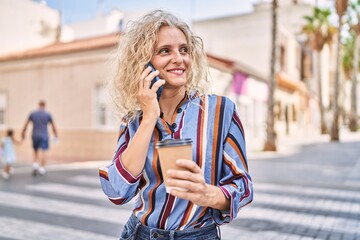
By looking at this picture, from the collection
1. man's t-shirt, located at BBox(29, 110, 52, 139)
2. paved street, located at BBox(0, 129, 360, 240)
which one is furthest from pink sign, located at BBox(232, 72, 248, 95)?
man's t-shirt, located at BBox(29, 110, 52, 139)

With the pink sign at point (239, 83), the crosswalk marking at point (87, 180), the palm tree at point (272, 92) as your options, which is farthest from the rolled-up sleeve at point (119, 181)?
the pink sign at point (239, 83)

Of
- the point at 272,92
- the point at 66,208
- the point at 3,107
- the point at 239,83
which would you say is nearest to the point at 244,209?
the point at 66,208

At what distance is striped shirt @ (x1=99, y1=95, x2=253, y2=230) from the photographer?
1462 millimetres

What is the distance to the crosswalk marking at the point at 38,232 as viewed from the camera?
5133 mm

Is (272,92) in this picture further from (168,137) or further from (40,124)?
(168,137)

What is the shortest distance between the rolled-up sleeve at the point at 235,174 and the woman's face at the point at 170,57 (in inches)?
9.9

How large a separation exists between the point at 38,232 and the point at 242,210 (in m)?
2.99

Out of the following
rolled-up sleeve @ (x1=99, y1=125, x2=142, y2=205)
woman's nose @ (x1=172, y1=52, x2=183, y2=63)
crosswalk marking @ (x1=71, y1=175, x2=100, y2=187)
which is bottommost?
crosswalk marking @ (x1=71, y1=175, x2=100, y2=187)

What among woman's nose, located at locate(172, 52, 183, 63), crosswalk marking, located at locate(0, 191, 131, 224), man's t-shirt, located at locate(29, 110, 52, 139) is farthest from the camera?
man's t-shirt, located at locate(29, 110, 52, 139)

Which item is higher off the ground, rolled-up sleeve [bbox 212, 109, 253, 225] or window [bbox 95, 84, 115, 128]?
window [bbox 95, 84, 115, 128]

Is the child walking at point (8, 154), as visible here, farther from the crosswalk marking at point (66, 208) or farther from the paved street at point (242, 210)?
the crosswalk marking at point (66, 208)

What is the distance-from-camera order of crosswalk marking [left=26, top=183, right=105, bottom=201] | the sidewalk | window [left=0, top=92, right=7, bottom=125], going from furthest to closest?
window [left=0, top=92, right=7, bottom=125] < the sidewalk < crosswalk marking [left=26, top=183, right=105, bottom=201]

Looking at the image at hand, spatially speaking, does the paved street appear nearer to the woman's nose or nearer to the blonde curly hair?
the blonde curly hair

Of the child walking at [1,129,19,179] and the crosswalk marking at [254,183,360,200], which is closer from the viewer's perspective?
the crosswalk marking at [254,183,360,200]
